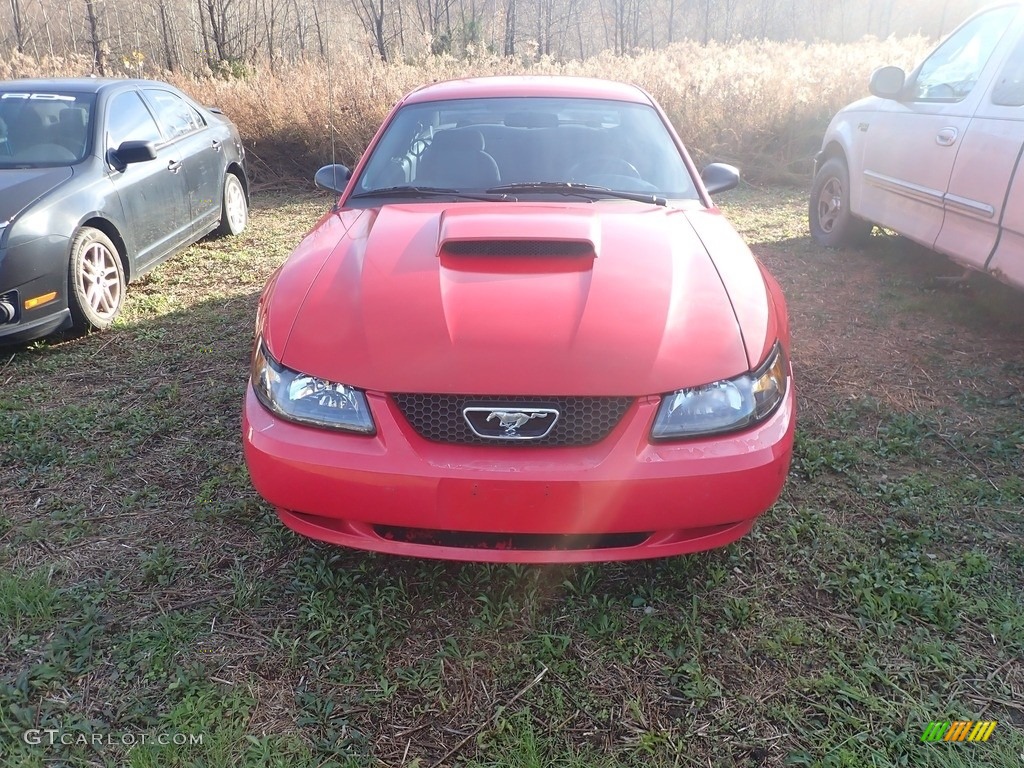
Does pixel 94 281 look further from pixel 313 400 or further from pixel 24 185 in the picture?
pixel 313 400

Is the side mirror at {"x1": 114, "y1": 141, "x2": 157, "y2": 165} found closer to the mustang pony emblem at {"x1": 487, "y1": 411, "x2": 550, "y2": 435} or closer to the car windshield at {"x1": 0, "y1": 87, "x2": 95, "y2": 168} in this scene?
the car windshield at {"x1": 0, "y1": 87, "x2": 95, "y2": 168}

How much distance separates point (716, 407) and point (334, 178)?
2322 mm

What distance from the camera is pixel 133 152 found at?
467 cm

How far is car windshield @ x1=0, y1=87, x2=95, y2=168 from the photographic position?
4574 millimetres

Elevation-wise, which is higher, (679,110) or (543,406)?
(679,110)

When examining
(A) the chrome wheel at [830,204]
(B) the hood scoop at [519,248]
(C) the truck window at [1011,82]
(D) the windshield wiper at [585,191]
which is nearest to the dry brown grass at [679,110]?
(A) the chrome wheel at [830,204]

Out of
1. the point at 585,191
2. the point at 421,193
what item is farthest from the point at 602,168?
the point at 421,193

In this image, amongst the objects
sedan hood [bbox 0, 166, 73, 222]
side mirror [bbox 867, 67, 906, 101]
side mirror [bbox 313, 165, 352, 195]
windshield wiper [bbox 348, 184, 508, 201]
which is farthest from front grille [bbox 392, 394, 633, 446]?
side mirror [bbox 867, 67, 906, 101]

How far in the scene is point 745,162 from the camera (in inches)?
386

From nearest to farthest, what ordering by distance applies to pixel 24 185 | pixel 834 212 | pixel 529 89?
1. pixel 529 89
2. pixel 24 185
3. pixel 834 212

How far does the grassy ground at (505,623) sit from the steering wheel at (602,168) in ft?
4.69

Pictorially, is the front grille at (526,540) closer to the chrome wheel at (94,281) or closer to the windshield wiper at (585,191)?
the windshield wiper at (585,191)

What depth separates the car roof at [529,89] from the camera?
3.37m

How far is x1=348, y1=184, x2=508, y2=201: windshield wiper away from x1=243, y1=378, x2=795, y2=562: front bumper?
1.25 meters
